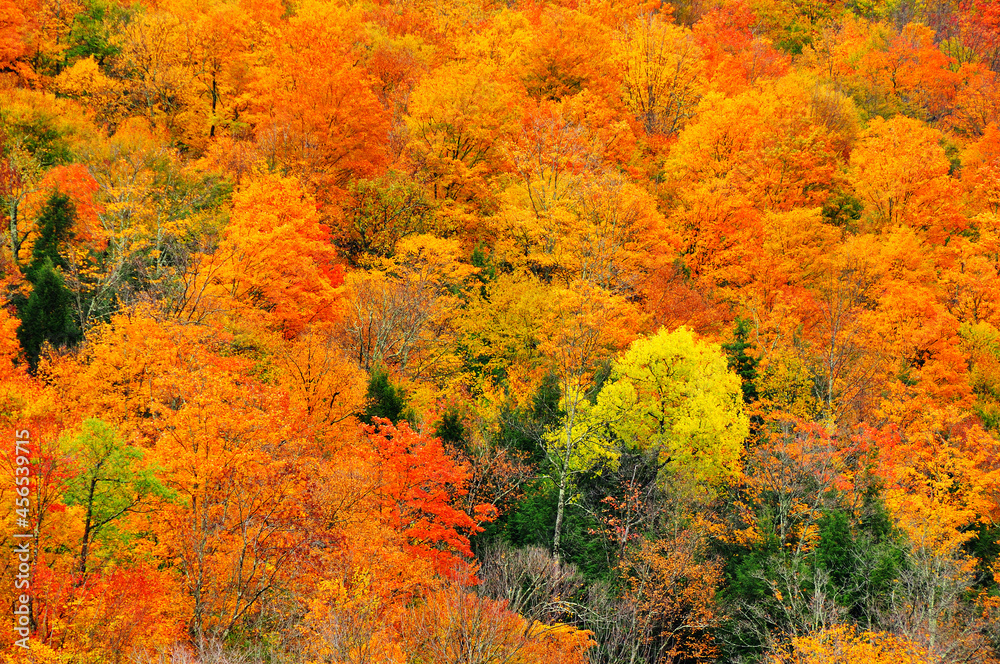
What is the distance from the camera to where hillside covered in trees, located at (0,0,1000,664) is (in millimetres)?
25234

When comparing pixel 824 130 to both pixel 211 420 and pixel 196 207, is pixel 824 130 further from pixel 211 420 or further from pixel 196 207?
pixel 211 420

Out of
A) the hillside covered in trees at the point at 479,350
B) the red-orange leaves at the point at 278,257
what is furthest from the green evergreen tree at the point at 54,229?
the red-orange leaves at the point at 278,257

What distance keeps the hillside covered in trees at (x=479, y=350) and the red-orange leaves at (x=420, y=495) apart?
0.60 feet

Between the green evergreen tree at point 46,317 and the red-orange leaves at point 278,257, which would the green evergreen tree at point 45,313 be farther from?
the red-orange leaves at point 278,257

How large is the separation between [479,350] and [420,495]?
13.9 metres

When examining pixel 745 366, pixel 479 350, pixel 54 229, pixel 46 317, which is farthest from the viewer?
pixel 479 350

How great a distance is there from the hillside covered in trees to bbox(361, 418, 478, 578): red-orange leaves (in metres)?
0.18

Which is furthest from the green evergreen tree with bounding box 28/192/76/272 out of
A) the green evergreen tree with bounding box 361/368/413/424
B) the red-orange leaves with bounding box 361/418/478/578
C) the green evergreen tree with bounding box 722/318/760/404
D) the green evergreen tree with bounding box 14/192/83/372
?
the green evergreen tree with bounding box 722/318/760/404

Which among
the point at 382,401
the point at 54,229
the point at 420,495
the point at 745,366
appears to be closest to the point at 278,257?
the point at 382,401

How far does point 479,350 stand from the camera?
138 ft

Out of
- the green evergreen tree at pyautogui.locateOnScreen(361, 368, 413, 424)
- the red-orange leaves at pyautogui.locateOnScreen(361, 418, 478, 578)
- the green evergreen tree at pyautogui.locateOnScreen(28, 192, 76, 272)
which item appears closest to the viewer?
the red-orange leaves at pyautogui.locateOnScreen(361, 418, 478, 578)

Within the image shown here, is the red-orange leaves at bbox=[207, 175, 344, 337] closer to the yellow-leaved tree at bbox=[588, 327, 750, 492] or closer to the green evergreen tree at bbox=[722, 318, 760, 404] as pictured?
the yellow-leaved tree at bbox=[588, 327, 750, 492]

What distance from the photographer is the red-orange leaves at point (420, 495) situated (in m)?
28.6

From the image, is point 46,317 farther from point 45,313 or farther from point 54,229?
point 54,229
